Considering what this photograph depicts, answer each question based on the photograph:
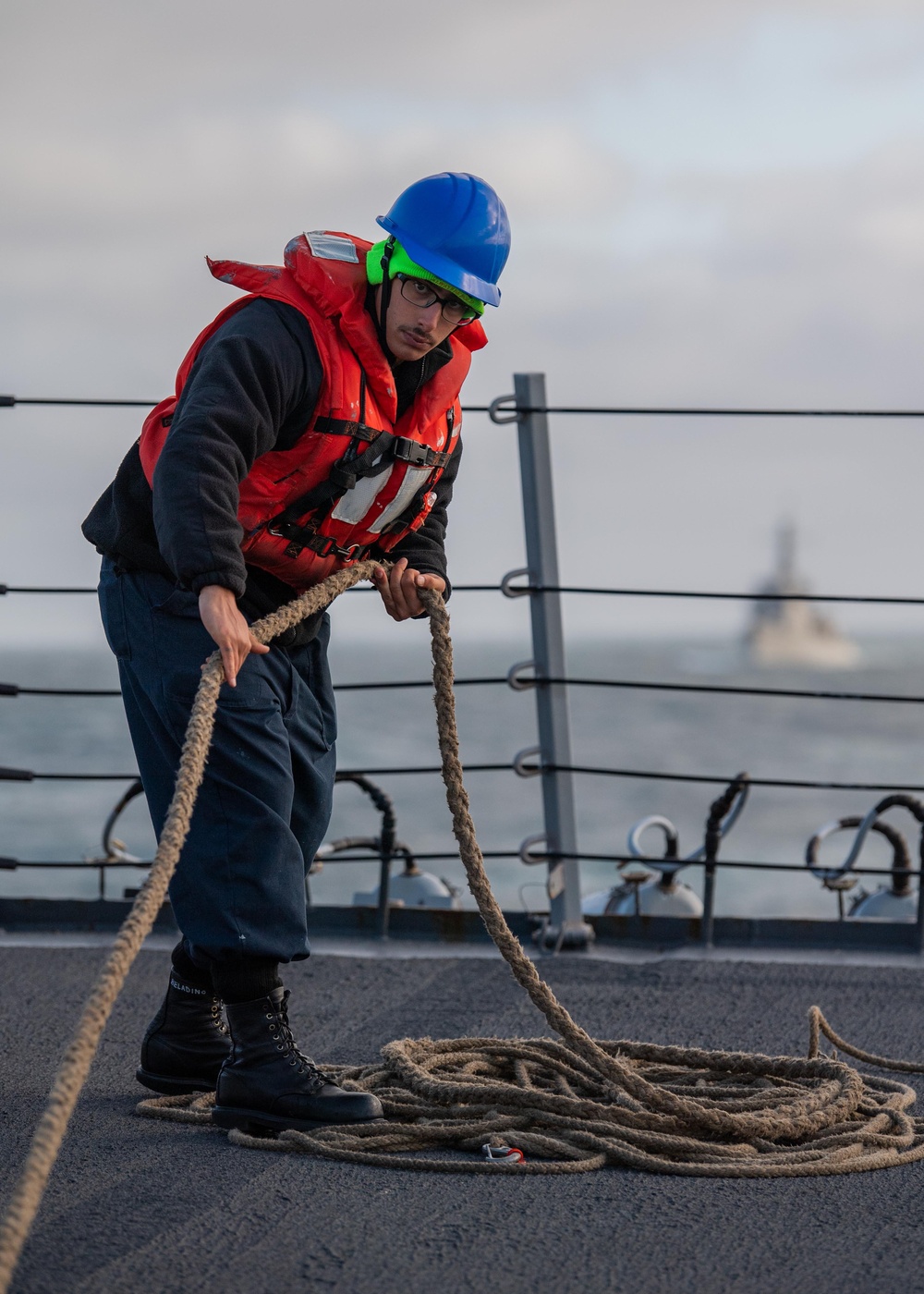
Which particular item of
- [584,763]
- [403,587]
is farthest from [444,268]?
[584,763]

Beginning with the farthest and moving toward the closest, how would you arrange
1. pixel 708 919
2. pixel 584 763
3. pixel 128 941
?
1. pixel 584 763
2. pixel 708 919
3. pixel 128 941

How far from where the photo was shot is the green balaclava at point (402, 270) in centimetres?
158

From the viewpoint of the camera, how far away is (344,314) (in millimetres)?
1582

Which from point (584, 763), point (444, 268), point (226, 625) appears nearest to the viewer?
point (226, 625)

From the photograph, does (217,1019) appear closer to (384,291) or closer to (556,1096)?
(556,1096)

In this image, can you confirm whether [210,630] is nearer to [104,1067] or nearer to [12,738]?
[104,1067]

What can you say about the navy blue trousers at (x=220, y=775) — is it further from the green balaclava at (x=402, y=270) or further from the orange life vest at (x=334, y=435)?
the green balaclava at (x=402, y=270)

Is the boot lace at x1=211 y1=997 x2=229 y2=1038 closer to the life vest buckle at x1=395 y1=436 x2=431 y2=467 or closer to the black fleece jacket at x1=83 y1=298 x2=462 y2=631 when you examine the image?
the black fleece jacket at x1=83 y1=298 x2=462 y2=631

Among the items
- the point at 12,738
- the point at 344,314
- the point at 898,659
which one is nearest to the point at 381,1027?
the point at 344,314

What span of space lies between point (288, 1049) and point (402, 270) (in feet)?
3.06

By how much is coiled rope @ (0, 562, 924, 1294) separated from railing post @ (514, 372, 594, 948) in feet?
2.33

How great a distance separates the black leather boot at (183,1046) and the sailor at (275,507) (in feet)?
0.28

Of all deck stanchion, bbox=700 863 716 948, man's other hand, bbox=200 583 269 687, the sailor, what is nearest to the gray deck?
the sailor

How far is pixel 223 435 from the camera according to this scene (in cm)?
146
